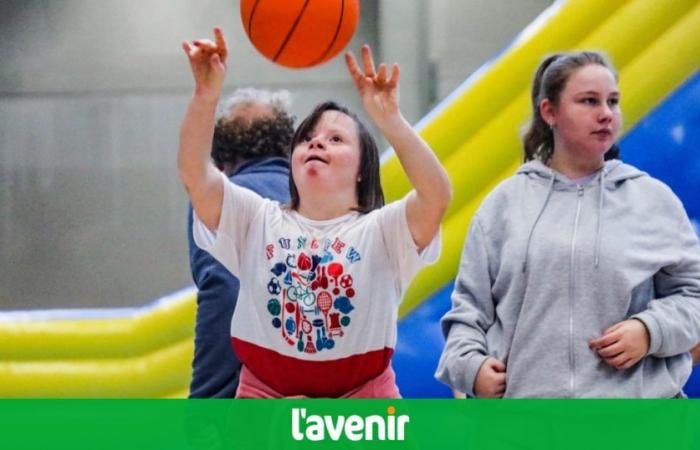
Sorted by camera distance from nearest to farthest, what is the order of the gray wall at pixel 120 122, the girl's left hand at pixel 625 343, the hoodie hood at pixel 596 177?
the girl's left hand at pixel 625 343, the hoodie hood at pixel 596 177, the gray wall at pixel 120 122

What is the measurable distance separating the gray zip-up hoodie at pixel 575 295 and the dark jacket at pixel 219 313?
15.8 inches

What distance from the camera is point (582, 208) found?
1.67 metres

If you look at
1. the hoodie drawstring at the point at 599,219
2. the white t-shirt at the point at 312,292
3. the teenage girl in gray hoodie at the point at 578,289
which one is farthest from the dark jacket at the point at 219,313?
the hoodie drawstring at the point at 599,219

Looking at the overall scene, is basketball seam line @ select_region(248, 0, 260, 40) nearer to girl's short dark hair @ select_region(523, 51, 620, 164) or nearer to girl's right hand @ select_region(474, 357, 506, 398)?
girl's short dark hair @ select_region(523, 51, 620, 164)

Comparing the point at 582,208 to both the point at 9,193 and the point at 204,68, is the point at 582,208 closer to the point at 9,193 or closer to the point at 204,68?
the point at 204,68

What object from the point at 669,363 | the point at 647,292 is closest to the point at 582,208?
the point at 647,292

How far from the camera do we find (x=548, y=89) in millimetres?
1742

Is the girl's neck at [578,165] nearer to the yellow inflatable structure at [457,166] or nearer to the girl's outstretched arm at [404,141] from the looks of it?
the girl's outstretched arm at [404,141]

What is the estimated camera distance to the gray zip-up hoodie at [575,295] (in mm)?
1618

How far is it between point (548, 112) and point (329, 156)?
0.35 meters

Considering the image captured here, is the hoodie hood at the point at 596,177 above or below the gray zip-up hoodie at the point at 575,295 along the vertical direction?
above
